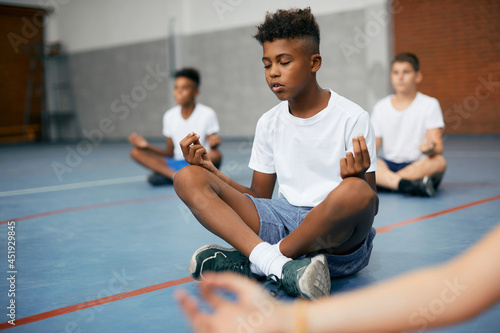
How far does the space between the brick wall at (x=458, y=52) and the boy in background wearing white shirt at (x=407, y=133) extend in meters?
3.85

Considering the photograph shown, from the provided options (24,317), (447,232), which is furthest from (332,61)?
(24,317)

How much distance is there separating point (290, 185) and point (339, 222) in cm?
36

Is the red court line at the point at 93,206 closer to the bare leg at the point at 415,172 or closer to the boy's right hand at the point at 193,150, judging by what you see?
the bare leg at the point at 415,172

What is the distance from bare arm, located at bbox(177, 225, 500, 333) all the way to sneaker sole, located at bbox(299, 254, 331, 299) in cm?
79

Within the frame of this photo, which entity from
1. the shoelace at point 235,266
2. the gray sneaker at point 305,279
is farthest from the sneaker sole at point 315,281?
the shoelace at point 235,266

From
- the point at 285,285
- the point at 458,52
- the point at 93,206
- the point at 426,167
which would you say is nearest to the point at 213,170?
the point at 285,285

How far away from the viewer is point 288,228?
1.54m

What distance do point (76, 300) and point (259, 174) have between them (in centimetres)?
66

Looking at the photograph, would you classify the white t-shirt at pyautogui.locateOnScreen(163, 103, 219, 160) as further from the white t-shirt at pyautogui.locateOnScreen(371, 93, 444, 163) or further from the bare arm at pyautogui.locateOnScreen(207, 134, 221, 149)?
the white t-shirt at pyautogui.locateOnScreen(371, 93, 444, 163)

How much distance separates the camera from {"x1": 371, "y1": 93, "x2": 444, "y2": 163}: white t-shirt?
3.05 meters

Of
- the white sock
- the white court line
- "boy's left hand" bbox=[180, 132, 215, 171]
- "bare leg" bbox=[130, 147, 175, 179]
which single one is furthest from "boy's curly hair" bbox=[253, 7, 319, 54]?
the white court line

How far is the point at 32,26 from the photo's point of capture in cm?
1036

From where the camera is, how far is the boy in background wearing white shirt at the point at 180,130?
3588mm

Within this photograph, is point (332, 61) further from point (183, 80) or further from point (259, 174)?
point (259, 174)
